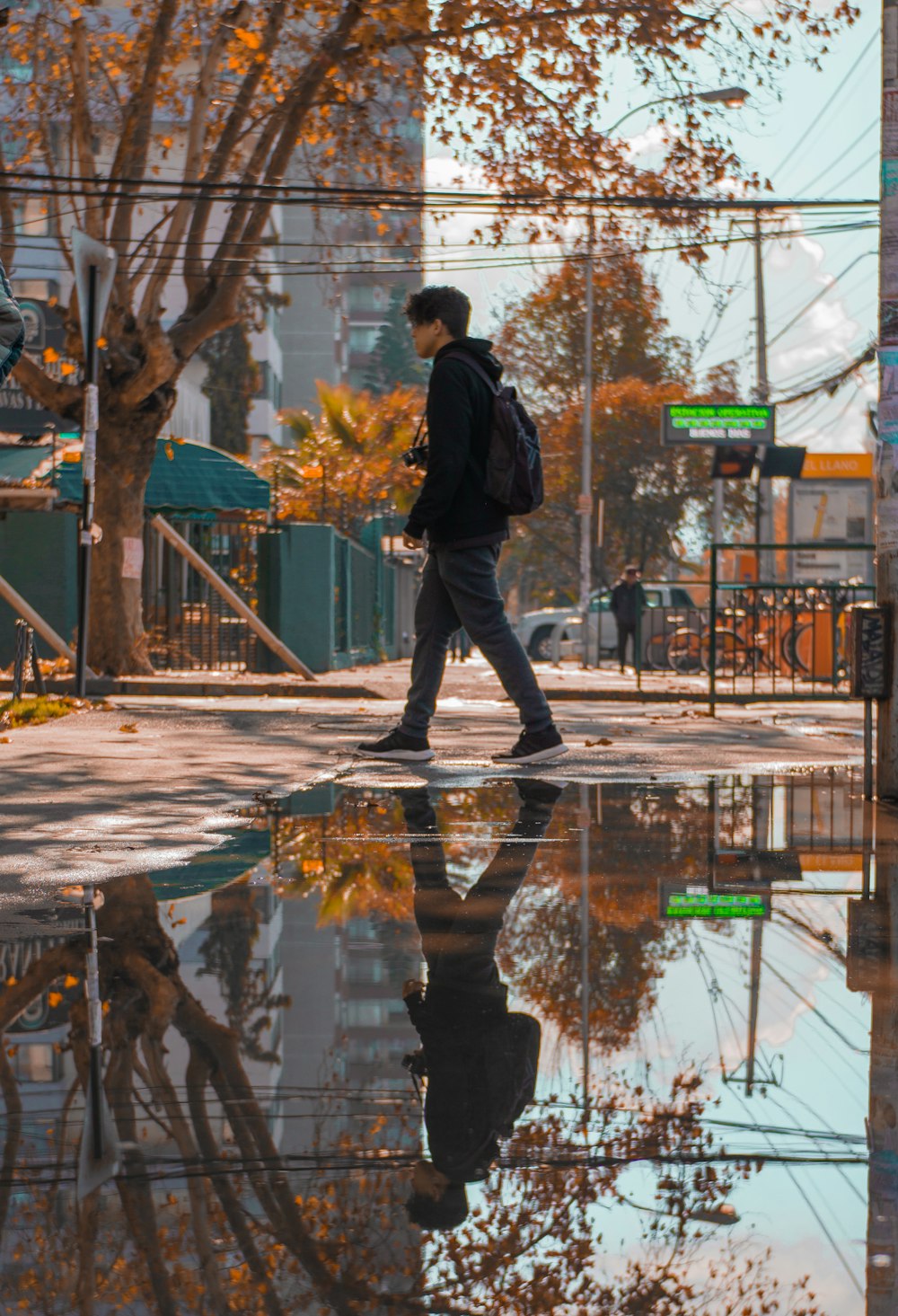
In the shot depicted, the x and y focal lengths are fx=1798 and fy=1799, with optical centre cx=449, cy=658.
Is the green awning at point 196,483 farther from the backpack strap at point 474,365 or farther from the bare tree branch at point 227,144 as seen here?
Result: the backpack strap at point 474,365

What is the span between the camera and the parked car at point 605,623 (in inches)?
1077

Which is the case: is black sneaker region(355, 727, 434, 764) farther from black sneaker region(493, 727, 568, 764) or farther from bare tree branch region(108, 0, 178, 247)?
bare tree branch region(108, 0, 178, 247)

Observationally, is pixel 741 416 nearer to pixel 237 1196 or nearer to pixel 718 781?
pixel 718 781

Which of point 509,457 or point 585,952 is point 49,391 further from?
point 585,952

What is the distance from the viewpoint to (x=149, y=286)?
18078 millimetres

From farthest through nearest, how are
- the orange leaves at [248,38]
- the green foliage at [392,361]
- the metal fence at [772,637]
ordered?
the green foliage at [392,361] < the orange leaves at [248,38] < the metal fence at [772,637]

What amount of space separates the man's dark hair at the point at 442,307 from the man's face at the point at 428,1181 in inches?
240

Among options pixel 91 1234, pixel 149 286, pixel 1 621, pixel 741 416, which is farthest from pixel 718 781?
pixel 741 416

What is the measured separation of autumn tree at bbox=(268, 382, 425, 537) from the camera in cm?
3281

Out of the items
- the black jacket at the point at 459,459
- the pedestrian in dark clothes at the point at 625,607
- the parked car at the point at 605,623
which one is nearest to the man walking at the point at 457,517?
the black jacket at the point at 459,459

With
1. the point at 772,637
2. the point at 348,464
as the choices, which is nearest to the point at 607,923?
the point at 772,637

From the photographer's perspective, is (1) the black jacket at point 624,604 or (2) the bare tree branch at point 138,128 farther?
(1) the black jacket at point 624,604

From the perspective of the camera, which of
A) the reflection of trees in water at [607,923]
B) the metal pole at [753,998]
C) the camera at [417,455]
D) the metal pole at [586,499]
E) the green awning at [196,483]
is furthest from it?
the metal pole at [586,499]

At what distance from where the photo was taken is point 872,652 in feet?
23.4
